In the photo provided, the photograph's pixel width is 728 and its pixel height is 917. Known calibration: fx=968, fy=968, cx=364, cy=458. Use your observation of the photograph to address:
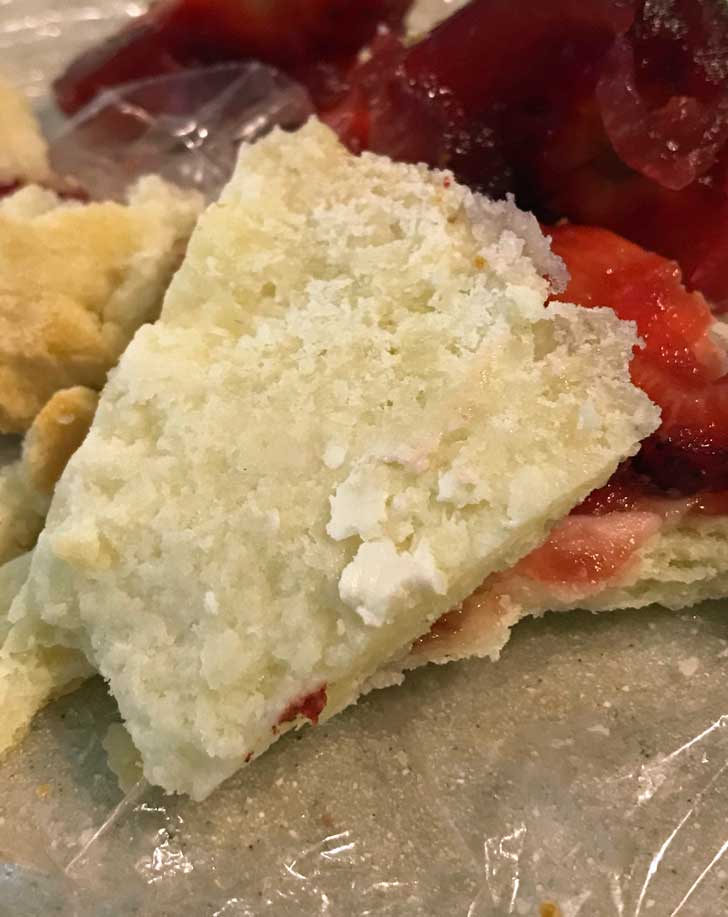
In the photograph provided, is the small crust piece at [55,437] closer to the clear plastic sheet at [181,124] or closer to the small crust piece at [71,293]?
the small crust piece at [71,293]

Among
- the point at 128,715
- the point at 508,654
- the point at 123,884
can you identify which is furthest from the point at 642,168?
the point at 123,884

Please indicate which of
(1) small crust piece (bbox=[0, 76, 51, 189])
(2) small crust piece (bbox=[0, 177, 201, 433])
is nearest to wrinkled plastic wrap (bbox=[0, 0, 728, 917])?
(2) small crust piece (bbox=[0, 177, 201, 433])

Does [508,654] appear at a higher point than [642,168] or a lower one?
lower

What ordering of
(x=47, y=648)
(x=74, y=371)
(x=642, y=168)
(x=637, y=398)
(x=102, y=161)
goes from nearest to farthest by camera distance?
(x=637, y=398)
(x=47, y=648)
(x=642, y=168)
(x=74, y=371)
(x=102, y=161)

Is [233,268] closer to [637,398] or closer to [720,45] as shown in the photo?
[637,398]

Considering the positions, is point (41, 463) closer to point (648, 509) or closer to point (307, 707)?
point (307, 707)
